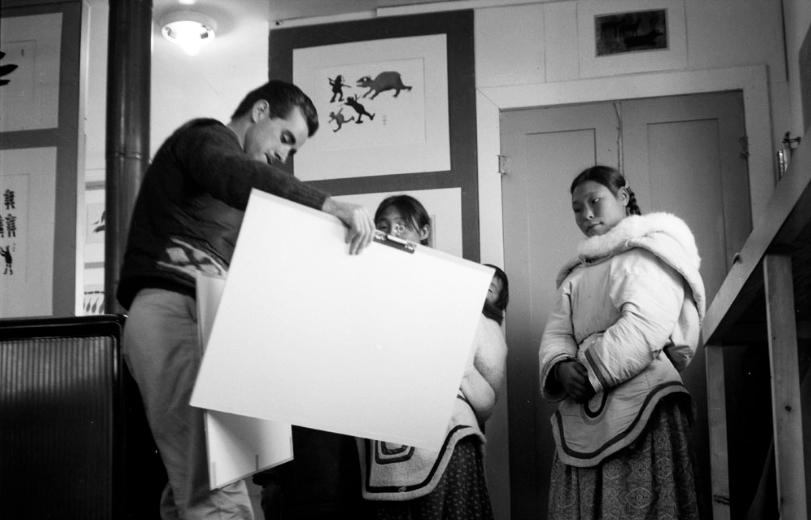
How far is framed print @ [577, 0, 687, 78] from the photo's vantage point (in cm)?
380

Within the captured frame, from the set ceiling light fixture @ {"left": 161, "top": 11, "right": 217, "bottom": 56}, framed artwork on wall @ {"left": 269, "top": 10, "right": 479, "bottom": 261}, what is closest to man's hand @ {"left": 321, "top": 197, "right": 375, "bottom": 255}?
framed artwork on wall @ {"left": 269, "top": 10, "right": 479, "bottom": 261}

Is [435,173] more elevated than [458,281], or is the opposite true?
[435,173]

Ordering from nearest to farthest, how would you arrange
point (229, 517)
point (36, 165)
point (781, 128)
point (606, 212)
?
1. point (229, 517)
2. point (606, 212)
3. point (781, 128)
4. point (36, 165)

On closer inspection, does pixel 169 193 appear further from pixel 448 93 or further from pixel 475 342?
pixel 448 93

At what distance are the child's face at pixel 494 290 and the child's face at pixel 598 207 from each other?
0.49 meters

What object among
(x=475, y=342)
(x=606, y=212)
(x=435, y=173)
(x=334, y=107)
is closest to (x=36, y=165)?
(x=334, y=107)

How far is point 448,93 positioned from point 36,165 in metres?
2.05

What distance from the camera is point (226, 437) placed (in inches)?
66.6

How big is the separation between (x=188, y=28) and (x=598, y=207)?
2.45 metres

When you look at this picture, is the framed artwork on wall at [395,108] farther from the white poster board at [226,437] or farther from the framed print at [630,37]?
the white poster board at [226,437]

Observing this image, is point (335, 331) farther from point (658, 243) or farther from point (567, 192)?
point (567, 192)

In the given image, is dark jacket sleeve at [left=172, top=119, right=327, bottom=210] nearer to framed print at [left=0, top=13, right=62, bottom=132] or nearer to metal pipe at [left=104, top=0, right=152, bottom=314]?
metal pipe at [left=104, top=0, right=152, bottom=314]

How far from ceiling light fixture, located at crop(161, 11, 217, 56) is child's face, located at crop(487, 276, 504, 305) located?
205 cm

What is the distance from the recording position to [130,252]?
70.9 inches
